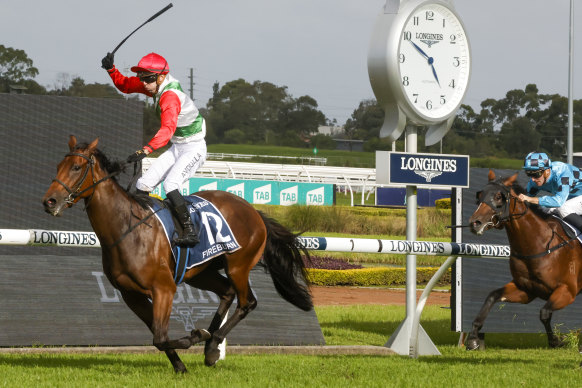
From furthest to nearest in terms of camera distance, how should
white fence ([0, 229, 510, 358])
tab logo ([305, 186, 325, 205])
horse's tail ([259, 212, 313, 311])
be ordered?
1. tab logo ([305, 186, 325, 205])
2. white fence ([0, 229, 510, 358])
3. horse's tail ([259, 212, 313, 311])

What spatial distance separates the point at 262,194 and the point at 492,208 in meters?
22.1

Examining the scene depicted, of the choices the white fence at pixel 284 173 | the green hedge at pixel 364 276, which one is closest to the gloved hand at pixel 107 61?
the green hedge at pixel 364 276

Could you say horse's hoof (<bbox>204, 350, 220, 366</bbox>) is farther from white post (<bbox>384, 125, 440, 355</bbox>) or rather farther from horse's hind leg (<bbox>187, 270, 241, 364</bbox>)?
white post (<bbox>384, 125, 440, 355</bbox>)

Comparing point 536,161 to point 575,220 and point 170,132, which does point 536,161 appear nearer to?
point 575,220

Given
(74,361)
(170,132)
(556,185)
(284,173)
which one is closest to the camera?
(170,132)

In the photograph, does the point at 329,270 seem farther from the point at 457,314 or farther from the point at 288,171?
the point at 288,171

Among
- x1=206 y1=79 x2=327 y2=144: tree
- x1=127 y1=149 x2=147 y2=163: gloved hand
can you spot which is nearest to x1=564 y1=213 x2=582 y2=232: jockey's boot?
x1=127 y1=149 x2=147 y2=163: gloved hand

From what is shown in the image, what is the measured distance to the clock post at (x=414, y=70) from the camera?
7.77 metres

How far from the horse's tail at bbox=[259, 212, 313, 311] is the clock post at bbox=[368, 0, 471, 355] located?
1.34 m

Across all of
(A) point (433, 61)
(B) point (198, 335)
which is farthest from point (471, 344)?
(A) point (433, 61)

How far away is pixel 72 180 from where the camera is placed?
17.0 feet

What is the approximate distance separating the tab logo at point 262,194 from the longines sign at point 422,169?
2068 centimetres

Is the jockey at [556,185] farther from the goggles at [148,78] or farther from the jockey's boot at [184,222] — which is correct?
the goggles at [148,78]

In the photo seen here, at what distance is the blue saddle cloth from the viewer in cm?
563
